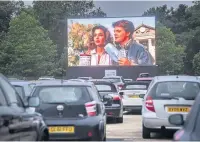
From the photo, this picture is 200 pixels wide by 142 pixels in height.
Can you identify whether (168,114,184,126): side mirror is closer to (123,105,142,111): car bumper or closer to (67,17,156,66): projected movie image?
(123,105,142,111): car bumper

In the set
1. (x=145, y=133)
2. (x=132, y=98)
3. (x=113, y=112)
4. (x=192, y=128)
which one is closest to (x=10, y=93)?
(x=192, y=128)

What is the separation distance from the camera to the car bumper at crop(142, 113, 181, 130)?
45.4 feet

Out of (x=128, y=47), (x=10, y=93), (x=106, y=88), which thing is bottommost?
(x=106, y=88)

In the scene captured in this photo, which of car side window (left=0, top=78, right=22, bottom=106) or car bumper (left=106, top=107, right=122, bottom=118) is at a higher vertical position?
car side window (left=0, top=78, right=22, bottom=106)

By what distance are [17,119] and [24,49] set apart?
2130 inches

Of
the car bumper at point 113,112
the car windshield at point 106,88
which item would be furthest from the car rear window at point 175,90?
the car windshield at point 106,88

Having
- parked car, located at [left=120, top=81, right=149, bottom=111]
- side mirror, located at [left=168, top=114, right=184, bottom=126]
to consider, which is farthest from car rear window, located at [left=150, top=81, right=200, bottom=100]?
parked car, located at [left=120, top=81, right=149, bottom=111]

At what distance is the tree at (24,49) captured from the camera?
2421 inches

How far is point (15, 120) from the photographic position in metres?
7.18

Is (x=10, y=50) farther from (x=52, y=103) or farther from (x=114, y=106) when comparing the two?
(x=52, y=103)

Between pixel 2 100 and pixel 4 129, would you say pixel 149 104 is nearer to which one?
pixel 2 100

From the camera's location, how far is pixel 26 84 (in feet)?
49.7

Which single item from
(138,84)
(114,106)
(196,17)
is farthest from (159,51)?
(114,106)

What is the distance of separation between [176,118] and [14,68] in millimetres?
55868
